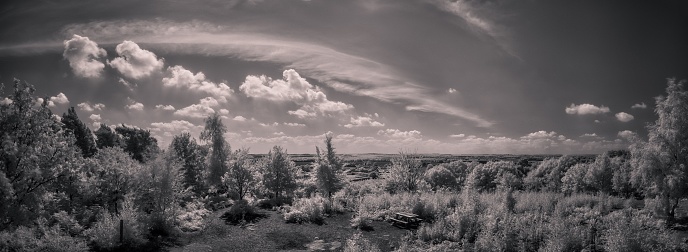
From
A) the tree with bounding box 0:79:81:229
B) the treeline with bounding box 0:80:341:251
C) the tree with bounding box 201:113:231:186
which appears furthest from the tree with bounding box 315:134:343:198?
the tree with bounding box 0:79:81:229

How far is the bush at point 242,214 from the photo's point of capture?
20770mm

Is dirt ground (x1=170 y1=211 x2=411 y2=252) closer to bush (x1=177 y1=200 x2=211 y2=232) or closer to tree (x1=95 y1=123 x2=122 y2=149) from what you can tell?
bush (x1=177 y1=200 x2=211 y2=232)

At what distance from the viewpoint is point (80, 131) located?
37656mm

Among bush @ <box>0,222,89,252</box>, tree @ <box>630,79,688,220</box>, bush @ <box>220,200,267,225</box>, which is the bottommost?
bush @ <box>220,200,267,225</box>

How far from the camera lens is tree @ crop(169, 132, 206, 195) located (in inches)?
1364

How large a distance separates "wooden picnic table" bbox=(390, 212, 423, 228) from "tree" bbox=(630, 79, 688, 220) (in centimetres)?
1154

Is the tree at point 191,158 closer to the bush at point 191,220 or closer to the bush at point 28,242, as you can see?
the bush at point 191,220

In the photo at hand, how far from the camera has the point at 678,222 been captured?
1436 centimetres

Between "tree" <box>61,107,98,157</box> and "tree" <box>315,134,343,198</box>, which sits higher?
"tree" <box>61,107,98,157</box>

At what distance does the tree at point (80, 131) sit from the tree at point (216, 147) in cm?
1399

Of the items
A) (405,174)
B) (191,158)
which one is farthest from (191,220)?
(191,158)

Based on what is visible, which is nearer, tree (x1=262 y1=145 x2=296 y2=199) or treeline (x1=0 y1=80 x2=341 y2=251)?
treeline (x1=0 y1=80 x2=341 y2=251)

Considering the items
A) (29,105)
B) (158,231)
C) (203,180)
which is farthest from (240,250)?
(203,180)

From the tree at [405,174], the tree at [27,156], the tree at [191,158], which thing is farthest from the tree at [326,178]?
the tree at [27,156]
